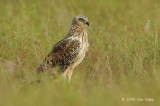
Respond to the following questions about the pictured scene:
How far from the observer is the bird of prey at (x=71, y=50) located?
6.30 meters

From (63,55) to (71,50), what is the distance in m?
0.21

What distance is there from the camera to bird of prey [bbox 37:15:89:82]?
630 centimetres

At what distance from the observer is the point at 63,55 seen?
21.2ft

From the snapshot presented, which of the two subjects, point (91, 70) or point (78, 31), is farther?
point (91, 70)

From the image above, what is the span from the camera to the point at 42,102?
393 cm

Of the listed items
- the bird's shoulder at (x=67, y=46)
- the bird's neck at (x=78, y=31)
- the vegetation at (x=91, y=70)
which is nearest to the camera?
the vegetation at (x=91, y=70)

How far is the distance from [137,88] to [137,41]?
99.9 inches

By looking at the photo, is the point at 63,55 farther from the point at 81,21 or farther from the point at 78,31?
the point at 81,21

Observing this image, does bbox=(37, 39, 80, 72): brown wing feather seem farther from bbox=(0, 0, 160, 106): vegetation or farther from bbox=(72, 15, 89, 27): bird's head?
bbox=(72, 15, 89, 27): bird's head

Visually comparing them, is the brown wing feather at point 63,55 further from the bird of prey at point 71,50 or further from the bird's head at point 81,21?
the bird's head at point 81,21

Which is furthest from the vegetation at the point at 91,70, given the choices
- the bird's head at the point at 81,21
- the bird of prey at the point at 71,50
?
the bird's head at the point at 81,21

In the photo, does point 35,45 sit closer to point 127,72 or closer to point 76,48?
point 76,48

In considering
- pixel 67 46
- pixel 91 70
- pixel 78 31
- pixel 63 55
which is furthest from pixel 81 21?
pixel 91 70

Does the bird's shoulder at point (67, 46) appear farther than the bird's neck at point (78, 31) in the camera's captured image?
No
